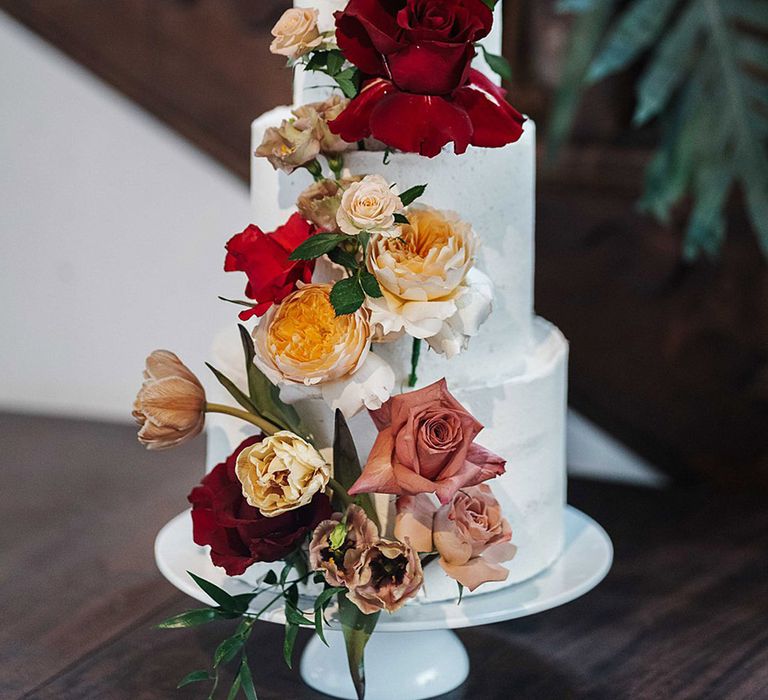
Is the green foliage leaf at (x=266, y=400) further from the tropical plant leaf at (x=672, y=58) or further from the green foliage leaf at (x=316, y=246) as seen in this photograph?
the tropical plant leaf at (x=672, y=58)

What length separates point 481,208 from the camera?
0.81 m

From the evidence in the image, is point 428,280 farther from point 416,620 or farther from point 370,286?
point 416,620

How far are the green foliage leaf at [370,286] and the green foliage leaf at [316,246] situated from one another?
0.03 metres

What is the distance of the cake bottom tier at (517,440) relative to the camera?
80cm

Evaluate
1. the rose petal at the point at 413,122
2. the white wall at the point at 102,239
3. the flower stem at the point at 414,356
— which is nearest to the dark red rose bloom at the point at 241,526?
the flower stem at the point at 414,356

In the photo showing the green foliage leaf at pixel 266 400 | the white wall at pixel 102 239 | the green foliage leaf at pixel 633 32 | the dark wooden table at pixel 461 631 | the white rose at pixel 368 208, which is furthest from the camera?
the white wall at pixel 102 239

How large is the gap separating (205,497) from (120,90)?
0.96 m

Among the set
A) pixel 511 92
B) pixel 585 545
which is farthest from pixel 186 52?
pixel 585 545

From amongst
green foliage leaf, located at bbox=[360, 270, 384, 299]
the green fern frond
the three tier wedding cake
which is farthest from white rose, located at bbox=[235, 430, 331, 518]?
the green fern frond

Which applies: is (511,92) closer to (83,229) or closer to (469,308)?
(83,229)

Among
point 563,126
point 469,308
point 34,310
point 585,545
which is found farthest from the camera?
point 34,310

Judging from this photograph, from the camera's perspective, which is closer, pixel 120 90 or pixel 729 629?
pixel 729 629

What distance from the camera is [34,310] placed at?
1725mm

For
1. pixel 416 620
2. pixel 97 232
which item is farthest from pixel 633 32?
pixel 97 232
